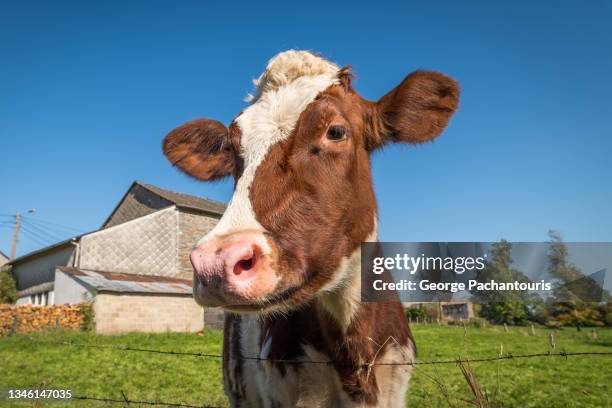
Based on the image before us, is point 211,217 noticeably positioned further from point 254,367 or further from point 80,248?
point 254,367

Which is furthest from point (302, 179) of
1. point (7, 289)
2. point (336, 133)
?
point (7, 289)

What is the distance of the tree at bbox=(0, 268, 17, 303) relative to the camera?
98.4ft

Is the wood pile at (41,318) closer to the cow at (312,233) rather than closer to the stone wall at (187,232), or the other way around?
the stone wall at (187,232)

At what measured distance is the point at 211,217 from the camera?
31.2 metres

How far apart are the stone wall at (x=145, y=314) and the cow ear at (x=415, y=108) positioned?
1950 cm

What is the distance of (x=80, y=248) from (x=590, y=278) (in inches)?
1019

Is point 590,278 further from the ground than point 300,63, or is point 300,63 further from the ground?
point 300,63

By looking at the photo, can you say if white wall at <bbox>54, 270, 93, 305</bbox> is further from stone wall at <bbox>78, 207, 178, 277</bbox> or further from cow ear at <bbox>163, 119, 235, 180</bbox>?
cow ear at <bbox>163, 119, 235, 180</bbox>

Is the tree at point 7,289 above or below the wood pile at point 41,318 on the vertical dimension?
above

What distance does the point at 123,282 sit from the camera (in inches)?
894

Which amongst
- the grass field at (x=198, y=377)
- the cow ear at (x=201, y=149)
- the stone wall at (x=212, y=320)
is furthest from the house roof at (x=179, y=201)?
the cow ear at (x=201, y=149)

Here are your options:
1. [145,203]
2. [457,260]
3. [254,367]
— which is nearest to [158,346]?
[254,367]

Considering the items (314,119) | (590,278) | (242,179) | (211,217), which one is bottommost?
(590,278)

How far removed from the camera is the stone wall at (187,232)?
28766mm
